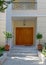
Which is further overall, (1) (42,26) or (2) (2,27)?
(1) (42,26)

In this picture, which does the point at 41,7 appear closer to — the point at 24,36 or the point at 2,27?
the point at 2,27

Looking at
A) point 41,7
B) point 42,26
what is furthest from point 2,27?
point 41,7

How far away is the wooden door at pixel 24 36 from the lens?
2409cm

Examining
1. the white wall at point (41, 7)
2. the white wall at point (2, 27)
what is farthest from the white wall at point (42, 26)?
the white wall at point (2, 27)

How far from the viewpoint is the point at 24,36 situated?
24.4 m

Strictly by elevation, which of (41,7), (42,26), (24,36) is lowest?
(24,36)

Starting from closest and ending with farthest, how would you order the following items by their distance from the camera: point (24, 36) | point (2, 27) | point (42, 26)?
point (2, 27) → point (42, 26) → point (24, 36)

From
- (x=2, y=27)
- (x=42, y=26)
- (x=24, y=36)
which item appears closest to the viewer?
(x=2, y=27)

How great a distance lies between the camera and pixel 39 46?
61.3ft

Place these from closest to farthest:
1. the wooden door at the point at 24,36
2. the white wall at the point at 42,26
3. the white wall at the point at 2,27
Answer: the white wall at the point at 2,27 < the white wall at the point at 42,26 < the wooden door at the point at 24,36

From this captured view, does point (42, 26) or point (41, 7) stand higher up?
point (41, 7)

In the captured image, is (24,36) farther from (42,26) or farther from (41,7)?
(41,7)

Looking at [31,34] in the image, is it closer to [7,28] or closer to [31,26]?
[31,26]

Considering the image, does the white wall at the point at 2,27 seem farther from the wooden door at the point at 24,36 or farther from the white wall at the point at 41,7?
the wooden door at the point at 24,36
